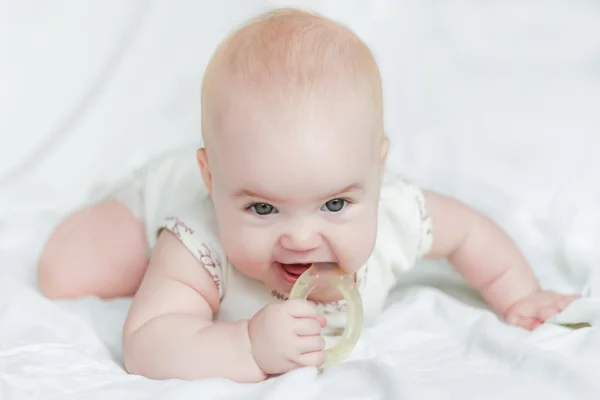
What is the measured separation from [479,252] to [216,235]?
1.28 feet

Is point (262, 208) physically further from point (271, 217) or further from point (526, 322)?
point (526, 322)

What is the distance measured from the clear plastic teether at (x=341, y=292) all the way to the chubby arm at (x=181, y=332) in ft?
0.26

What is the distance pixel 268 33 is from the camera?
106 cm

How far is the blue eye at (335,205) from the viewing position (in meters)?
1.06

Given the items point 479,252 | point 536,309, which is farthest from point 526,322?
point 479,252

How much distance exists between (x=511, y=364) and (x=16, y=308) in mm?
644

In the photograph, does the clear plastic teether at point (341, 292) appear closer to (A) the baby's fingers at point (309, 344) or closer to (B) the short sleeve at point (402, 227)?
(A) the baby's fingers at point (309, 344)

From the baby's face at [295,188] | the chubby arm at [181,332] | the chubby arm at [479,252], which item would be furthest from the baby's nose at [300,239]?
the chubby arm at [479,252]

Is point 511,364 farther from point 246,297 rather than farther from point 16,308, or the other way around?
point 16,308

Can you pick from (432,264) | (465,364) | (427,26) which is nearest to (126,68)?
(427,26)

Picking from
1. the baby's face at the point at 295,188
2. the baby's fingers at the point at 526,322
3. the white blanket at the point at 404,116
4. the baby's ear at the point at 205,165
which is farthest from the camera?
the white blanket at the point at 404,116

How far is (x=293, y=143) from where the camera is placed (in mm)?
1009

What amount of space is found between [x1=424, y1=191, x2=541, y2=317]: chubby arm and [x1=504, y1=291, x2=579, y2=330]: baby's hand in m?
0.03

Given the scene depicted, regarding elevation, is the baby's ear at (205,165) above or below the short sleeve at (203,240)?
above
